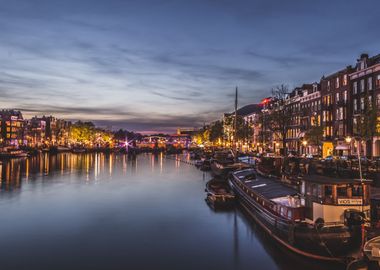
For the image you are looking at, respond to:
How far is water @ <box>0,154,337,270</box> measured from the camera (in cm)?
2725

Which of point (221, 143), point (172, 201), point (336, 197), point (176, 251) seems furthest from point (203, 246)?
point (221, 143)

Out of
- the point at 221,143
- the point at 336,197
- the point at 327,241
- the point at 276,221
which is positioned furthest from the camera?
the point at 221,143

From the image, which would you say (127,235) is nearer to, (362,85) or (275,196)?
(275,196)

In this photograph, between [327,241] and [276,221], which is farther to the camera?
[276,221]

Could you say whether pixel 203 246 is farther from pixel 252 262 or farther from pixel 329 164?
pixel 329 164

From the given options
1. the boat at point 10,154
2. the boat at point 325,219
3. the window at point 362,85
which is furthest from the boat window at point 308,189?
the boat at point 10,154

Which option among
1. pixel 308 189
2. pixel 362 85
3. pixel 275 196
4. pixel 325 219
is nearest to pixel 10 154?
pixel 362 85

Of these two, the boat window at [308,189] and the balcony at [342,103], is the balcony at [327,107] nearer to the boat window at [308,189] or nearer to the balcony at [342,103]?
the balcony at [342,103]

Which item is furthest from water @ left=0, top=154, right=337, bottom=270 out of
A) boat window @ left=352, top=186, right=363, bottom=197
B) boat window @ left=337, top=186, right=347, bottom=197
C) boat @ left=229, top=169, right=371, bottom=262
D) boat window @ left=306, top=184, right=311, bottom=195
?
boat window @ left=352, top=186, right=363, bottom=197

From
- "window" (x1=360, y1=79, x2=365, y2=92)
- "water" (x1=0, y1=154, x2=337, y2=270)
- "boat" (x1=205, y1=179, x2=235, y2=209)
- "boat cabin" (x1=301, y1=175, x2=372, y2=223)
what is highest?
"window" (x1=360, y1=79, x2=365, y2=92)

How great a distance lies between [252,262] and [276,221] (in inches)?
156

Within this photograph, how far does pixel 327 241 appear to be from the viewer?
2333 centimetres

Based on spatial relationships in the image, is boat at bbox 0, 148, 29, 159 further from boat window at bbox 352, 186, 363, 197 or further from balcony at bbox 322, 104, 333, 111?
boat window at bbox 352, 186, 363, 197

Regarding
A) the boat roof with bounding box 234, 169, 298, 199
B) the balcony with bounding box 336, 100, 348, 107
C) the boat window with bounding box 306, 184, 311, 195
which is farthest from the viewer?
the balcony with bounding box 336, 100, 348, 107
